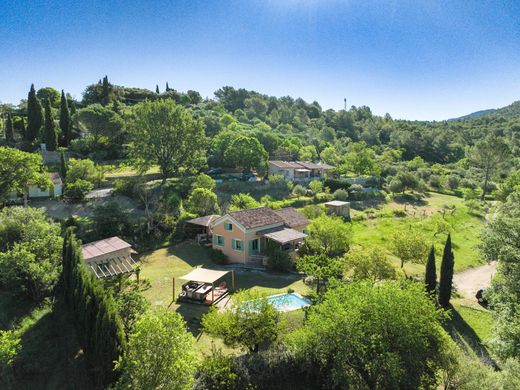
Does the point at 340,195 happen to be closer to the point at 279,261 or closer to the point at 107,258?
the point at 279,261

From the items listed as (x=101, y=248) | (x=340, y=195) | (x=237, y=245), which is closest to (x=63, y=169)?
(x=101, y=248)

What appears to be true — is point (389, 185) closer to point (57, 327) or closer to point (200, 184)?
point (200, 184)

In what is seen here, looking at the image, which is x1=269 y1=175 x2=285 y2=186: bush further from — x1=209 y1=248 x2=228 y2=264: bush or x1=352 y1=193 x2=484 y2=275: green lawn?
x1=209 y1=248 x2=228 y2=264: bush

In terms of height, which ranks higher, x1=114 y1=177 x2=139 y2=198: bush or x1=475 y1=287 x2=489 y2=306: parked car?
x1=114 y1=177 x2=139 y2=198: bush

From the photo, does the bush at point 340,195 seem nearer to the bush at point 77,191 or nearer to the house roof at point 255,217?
the house roof at point 255,217

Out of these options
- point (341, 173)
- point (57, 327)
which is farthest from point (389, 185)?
point (57, 327)

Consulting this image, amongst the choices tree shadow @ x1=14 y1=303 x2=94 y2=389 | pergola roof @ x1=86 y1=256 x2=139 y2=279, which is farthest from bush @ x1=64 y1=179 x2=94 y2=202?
tree shadow @ x1=14 y1=303 x2=94 y2=389

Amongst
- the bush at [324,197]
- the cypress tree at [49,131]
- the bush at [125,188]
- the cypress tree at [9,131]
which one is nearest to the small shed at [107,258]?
the bush at [125,188]
